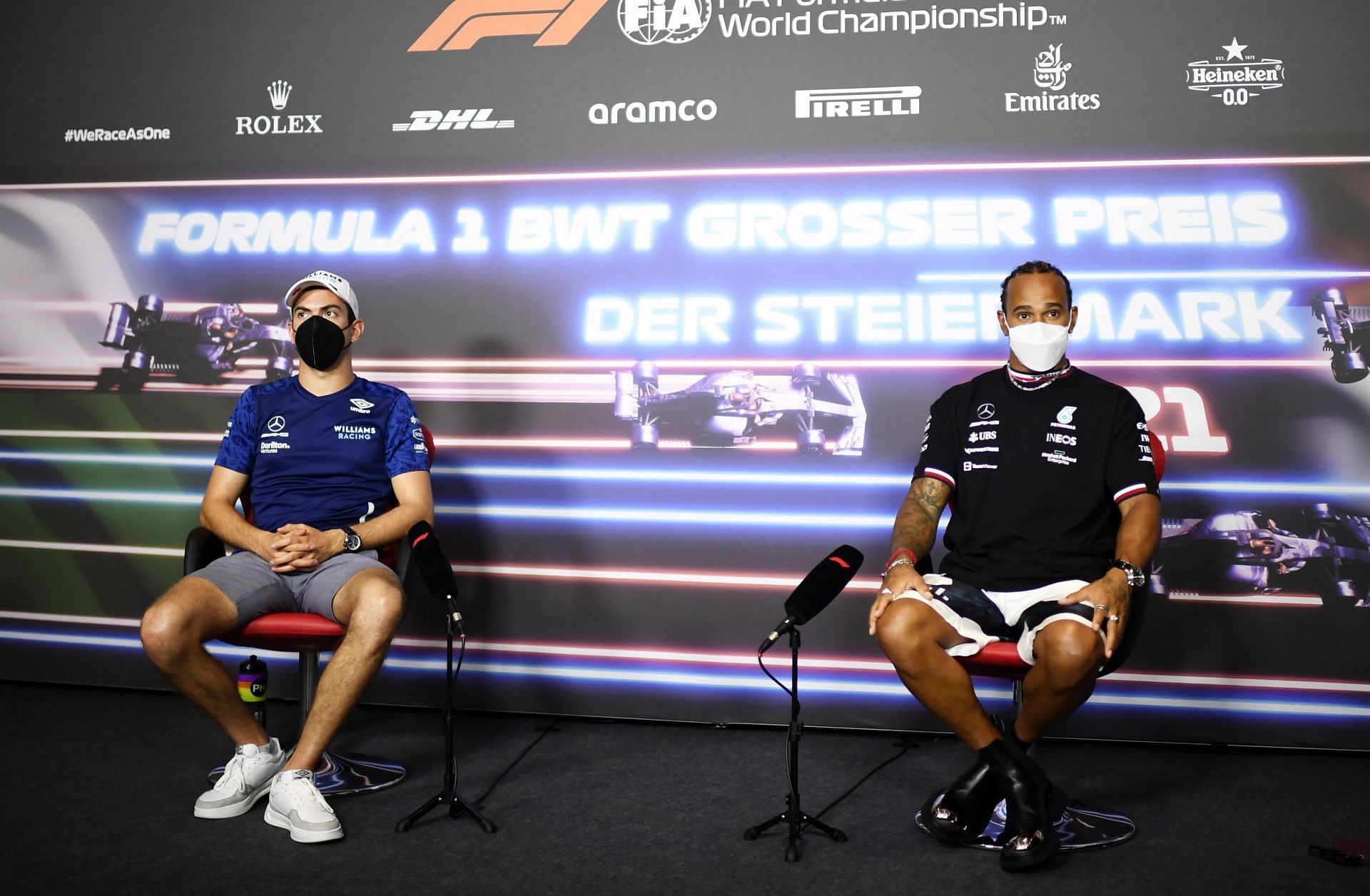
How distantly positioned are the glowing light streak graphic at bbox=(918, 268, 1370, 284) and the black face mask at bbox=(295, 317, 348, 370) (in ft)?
6.03

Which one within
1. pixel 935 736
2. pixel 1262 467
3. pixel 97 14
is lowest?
pixel 935 736

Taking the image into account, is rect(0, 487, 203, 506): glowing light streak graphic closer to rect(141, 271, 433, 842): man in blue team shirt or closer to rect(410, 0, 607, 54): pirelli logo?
rect(141, 271, 433, 842): man in blue team shirt

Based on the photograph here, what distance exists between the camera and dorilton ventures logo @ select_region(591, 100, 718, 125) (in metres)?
3.63

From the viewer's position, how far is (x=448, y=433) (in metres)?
3.77

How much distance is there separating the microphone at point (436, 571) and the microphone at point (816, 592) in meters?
0.73

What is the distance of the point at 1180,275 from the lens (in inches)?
133

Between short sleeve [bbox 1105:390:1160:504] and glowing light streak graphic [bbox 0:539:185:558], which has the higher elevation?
short sleeve [bbox 1105:390:1160:504]

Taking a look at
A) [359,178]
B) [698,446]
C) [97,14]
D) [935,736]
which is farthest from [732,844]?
[97,14]

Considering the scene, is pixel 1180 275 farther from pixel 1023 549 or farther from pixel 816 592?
pixel 816 592

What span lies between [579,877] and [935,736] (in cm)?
153

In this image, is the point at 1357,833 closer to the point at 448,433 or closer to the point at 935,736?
the point at 935,736

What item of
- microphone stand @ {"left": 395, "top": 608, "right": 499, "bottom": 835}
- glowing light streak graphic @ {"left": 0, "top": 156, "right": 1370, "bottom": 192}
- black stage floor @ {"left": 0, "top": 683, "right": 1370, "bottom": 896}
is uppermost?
glowing light streak graphic @ {"left": 0, "top": 156, "right": 1370, "bottom": 192}

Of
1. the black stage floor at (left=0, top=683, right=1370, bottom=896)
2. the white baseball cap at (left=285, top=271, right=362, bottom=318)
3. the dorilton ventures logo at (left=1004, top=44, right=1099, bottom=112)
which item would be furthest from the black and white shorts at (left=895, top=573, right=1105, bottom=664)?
the white baseball cap at (left=285, top=271, right=362, bottom=318)

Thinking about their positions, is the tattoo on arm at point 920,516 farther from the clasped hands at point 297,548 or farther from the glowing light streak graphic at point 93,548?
the glowing light streak graphic at point 93,548
